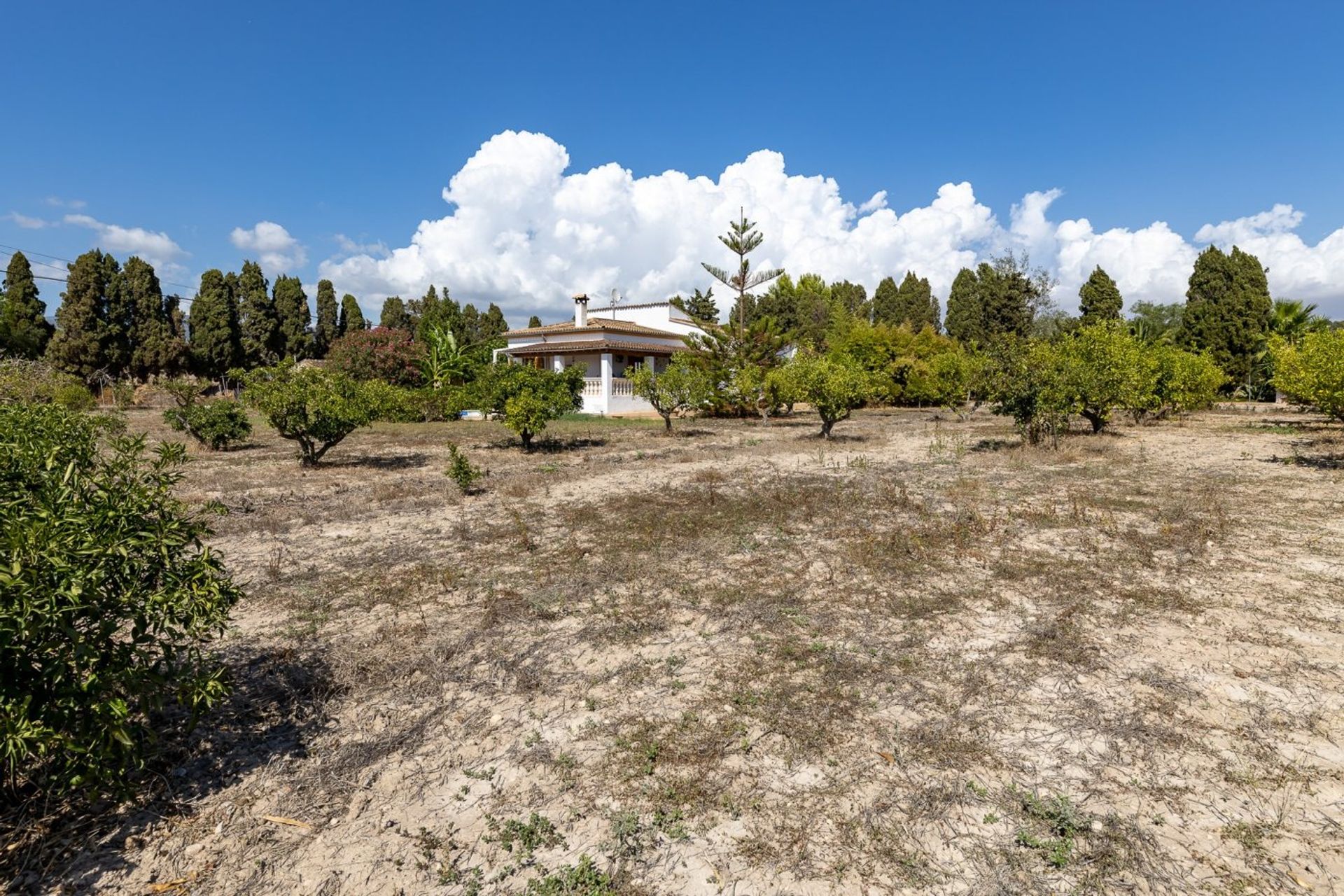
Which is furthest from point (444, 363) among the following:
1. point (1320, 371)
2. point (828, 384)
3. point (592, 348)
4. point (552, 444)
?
point (1320, 371)

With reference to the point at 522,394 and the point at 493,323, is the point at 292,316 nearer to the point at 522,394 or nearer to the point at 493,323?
the point at 493,323

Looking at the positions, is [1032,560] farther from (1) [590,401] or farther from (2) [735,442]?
(1) [590,401]

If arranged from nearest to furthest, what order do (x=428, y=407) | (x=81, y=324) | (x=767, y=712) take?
1. (x=767, y=712)
2. (x=428, y=407)
3. (x=81, y=324)

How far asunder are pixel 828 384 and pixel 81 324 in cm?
3817

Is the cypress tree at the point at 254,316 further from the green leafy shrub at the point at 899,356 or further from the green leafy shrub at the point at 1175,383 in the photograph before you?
the green leafy shrub at the point at 1175,383

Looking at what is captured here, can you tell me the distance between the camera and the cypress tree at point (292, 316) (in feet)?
140

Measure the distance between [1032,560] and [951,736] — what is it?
13.5ft

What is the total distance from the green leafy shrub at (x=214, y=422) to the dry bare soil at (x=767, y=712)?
8884mm

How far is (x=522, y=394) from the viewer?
16203 mm

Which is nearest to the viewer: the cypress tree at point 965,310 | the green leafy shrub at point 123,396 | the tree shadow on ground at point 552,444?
the tree shadow on ground at point 552,444

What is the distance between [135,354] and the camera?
3519cm

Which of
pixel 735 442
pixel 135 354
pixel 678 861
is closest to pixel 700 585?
pixel 678 861

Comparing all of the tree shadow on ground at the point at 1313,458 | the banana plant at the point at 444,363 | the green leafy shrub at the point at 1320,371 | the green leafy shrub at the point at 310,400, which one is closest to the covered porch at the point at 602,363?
the banana plant at the point at 444,363

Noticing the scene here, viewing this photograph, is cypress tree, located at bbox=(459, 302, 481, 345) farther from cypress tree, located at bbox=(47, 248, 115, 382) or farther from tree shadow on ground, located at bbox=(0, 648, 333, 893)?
tree shadow on ground, located at bbox=(0, 648, 333, 893)
